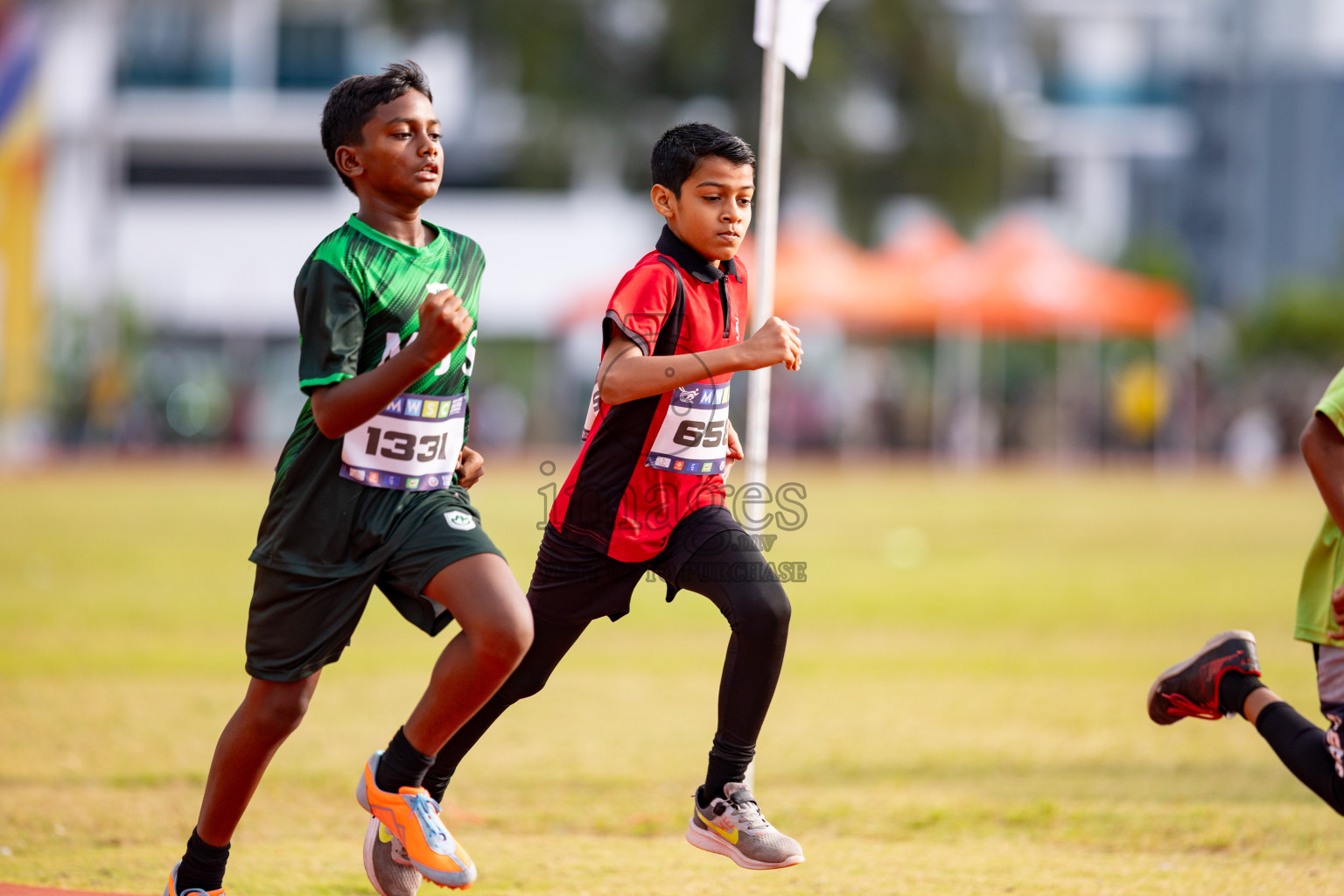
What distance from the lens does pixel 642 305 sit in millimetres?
3957

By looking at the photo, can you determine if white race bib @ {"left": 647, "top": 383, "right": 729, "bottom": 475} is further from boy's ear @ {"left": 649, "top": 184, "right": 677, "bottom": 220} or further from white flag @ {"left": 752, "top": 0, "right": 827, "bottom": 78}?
white flag @ {"left": 752, "top": 0, "right": 827, "bottom": 78}

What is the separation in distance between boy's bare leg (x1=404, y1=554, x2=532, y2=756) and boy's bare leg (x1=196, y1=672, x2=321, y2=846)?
31 centimetres

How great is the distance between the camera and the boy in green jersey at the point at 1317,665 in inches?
152

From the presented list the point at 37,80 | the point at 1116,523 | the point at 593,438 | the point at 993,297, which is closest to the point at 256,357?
the point at 37,80

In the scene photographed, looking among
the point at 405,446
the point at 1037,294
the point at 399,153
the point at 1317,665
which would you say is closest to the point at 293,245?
the point at 1037,294

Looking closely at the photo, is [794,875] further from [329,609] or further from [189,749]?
[189,749]

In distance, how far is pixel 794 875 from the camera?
4445mm

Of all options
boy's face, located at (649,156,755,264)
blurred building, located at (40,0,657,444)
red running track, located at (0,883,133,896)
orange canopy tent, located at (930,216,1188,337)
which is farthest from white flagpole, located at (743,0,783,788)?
blurred building, located at (40,0,657,444)

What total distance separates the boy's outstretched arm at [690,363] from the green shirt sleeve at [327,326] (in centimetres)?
69

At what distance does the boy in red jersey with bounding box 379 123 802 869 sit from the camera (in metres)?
3.99

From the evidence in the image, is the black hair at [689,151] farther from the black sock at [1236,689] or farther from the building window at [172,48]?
the building window at [172,48]

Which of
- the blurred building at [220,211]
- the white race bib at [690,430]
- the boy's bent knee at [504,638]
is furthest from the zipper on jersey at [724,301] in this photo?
the blurred building at [220,211]

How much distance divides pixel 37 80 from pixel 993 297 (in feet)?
58.3

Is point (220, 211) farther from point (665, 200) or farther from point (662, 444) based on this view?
point (662, 444)
